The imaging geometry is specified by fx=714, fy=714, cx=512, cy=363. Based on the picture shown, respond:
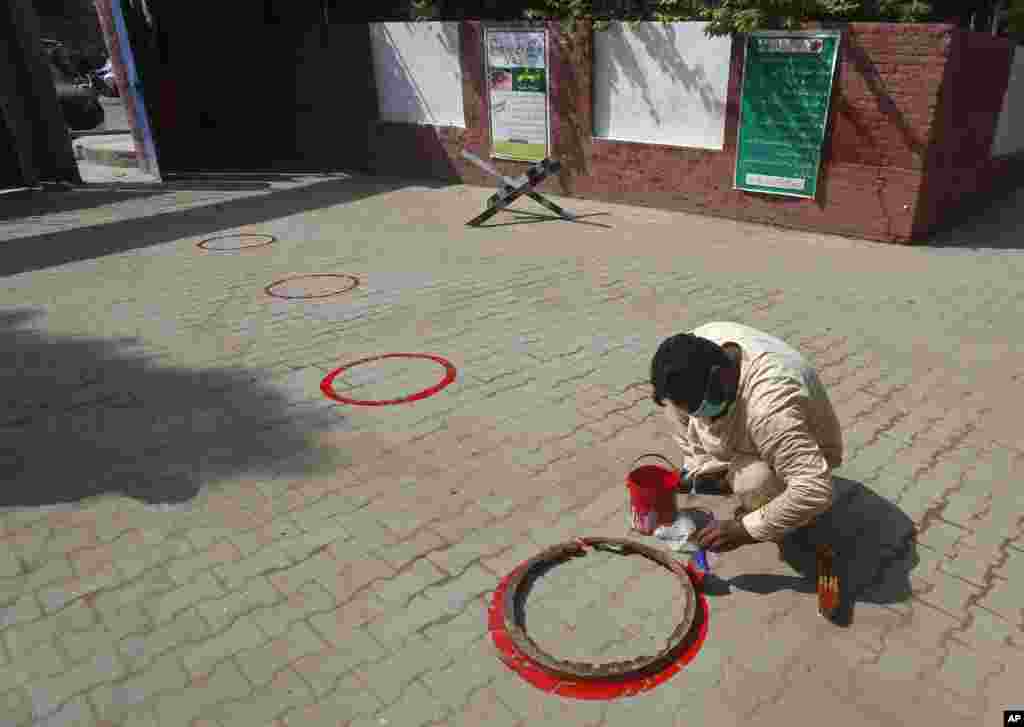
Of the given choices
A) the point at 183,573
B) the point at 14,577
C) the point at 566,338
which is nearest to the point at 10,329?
the point at 14,577

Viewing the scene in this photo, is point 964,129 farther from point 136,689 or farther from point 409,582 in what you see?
point 136,689

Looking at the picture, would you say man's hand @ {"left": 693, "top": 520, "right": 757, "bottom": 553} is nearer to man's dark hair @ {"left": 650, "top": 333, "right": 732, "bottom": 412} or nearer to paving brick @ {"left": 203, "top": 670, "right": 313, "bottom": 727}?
man's dark hair @ {"left": 650, "top": 333, "right": 732, "bottom": 412}

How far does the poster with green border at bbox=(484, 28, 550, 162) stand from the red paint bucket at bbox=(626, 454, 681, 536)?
30.4 ft

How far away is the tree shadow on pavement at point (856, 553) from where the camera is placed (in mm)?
3307

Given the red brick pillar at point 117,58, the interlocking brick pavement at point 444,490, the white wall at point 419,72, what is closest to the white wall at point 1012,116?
the interlocking brick pavement at point 444,490

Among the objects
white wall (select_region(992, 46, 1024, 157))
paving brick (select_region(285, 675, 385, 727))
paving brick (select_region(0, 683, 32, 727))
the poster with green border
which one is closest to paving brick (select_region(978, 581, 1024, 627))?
paving brick (select_region(285, 675, 385, 727))

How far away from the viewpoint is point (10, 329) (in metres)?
6.72

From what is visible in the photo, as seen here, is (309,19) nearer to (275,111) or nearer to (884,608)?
(275,111)

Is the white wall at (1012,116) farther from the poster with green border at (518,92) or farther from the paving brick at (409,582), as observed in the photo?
the paving brick at (409,582)

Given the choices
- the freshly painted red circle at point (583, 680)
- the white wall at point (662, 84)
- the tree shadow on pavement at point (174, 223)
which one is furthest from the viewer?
the white wall at point (662, 84)

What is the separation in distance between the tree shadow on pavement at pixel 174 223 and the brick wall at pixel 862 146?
375cm

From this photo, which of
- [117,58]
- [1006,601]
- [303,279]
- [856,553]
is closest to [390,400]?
[856,553]

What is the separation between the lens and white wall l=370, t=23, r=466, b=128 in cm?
1283

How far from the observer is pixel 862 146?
28.4 ft
